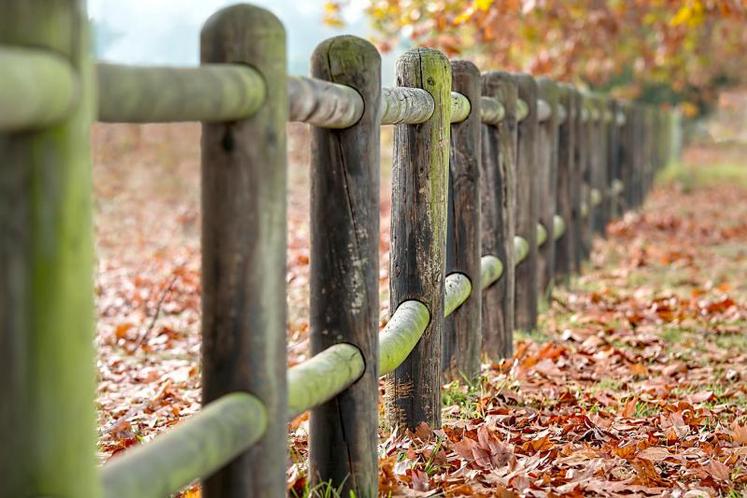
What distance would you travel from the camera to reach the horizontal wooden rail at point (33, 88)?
1.39m

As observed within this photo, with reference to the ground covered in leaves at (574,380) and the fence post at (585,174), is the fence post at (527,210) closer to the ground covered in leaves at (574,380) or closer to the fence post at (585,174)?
the ground covered in leaves at (574,380)

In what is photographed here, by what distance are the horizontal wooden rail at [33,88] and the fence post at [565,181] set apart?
6195 millimetres

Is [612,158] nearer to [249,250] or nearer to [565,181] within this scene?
[565,181]

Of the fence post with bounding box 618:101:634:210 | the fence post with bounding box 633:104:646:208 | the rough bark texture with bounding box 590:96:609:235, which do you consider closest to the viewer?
the rough bark texture with bounding box 590:96:609:235

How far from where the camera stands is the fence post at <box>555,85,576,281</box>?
7543 millimetres

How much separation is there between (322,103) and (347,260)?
466 millimetres

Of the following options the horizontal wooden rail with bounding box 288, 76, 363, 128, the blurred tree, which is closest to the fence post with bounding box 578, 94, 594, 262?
the blurred tree

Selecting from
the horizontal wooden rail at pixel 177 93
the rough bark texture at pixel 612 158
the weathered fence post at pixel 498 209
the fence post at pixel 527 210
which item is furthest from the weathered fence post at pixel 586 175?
the horizontal wooden rail at pixel 177 93

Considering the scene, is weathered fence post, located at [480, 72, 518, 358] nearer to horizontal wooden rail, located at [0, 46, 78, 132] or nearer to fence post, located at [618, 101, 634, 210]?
horizontal wooden rail, located at [0, 46, 78, 132]

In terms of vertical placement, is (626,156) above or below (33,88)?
below

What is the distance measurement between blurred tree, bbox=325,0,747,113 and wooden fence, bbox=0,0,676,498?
16.9 ft

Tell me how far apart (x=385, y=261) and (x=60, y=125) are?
6.55 metres

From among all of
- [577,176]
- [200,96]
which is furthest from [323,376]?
[577,176]

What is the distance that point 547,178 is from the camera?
21.3 ft
